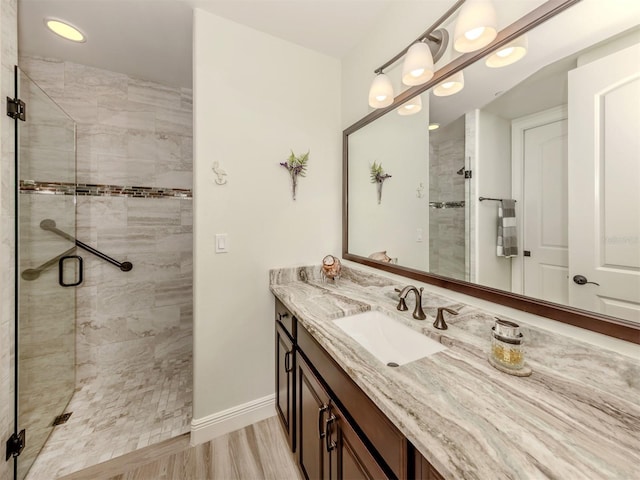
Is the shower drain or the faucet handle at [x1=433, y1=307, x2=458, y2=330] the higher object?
the faucet handle at [x1=433, y1=307, x2=458, y2=330]

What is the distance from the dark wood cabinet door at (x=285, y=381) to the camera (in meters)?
1.31

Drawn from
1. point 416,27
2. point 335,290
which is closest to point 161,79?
point 416,27

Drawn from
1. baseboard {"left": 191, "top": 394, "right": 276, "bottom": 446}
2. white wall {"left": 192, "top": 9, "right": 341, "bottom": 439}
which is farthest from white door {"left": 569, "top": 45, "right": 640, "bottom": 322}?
baseboard {"left": 191, "top": 394, "right": 276, "bottom": 446}

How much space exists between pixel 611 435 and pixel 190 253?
2609 mm

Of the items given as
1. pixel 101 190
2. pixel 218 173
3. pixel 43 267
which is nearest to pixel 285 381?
pixel 218 173

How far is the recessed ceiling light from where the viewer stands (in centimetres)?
155

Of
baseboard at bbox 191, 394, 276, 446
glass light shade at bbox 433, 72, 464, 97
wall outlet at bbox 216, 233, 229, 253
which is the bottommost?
baseboard at bbox 191, 394, 276, 446

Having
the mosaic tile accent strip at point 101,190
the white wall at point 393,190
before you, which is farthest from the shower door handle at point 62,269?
the white wall at point 393,190

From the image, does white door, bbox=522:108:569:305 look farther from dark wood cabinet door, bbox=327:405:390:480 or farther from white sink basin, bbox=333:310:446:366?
dark wood cabinet door, bbox=327:405:390:480

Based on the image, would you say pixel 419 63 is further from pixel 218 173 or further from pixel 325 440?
pixel 325 440

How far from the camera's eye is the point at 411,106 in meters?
1.35

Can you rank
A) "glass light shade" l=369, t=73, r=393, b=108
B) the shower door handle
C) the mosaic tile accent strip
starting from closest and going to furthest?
"glass light shade" l=369, t=73, r=393, b=108 → the mosaic tile accent strip → the shower door handle

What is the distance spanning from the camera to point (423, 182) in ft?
4.41

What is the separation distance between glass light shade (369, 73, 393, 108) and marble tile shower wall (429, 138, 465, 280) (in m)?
0.40
